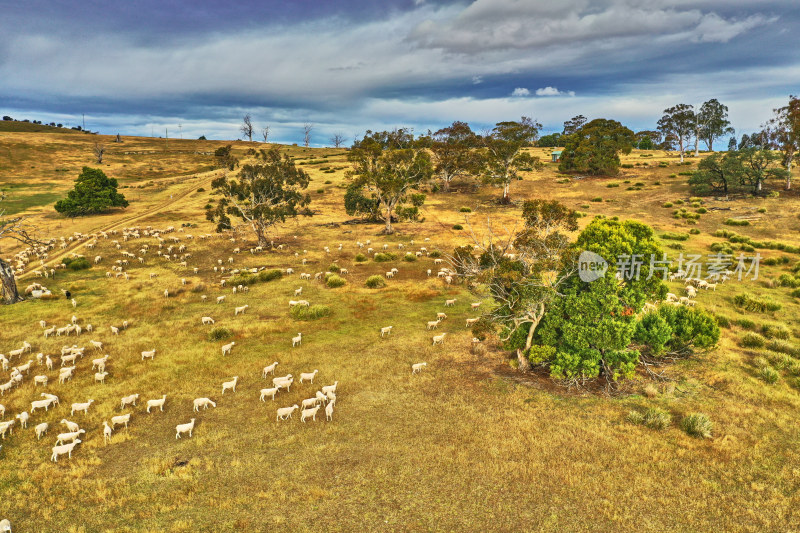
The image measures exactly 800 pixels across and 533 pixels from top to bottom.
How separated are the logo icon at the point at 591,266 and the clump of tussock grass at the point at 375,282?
69.1 ft

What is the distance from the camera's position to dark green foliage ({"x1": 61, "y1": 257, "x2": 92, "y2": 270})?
1622 inches

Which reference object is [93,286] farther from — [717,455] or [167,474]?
[717,455]

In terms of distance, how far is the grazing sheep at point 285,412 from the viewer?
17.1 metres

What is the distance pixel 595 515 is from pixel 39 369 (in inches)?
1151

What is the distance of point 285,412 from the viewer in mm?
17219

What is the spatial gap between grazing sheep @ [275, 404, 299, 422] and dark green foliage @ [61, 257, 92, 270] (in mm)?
38941

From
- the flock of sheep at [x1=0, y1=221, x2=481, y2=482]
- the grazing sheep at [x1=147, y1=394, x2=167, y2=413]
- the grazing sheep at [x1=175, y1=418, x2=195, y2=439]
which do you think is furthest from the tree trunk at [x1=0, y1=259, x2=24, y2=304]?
the grazing sheep at [x1=175, y1=418, x2=195, y2=439]

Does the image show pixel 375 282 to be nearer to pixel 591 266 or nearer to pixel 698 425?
pixel 591 266

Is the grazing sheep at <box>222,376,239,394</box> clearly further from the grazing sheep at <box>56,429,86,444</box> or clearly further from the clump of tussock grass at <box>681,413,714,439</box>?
the clump of tussock grass at <box>681,413,714,439</box>

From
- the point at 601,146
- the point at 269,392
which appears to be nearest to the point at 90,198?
the point at 269,392

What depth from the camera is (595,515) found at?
11773 mm

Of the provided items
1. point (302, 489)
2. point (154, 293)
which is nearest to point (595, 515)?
point (302, 489)

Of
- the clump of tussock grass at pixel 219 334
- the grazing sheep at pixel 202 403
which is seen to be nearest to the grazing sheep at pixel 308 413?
the grazing sheep at pixel 202 403

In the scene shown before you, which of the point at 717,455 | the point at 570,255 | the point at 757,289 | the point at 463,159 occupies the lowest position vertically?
the point at 717,455
